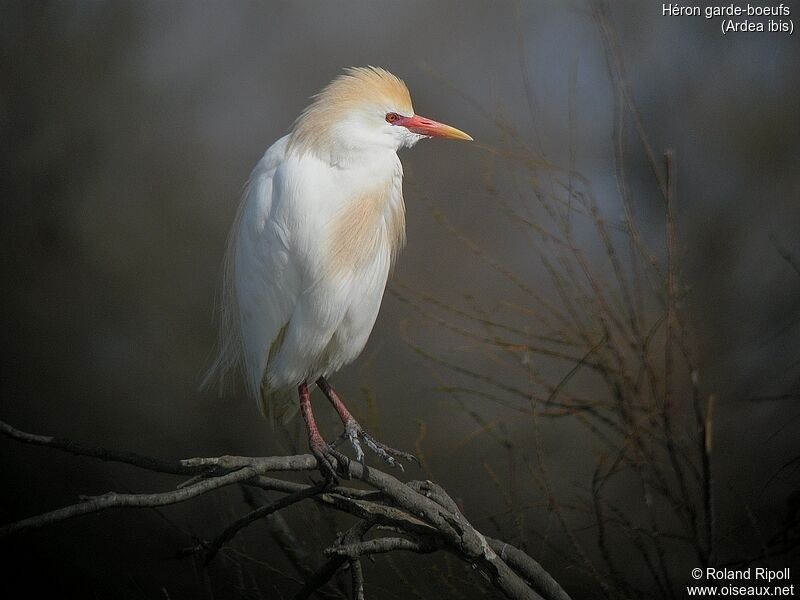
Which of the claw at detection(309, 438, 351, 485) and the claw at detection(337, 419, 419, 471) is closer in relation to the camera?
the claw at detection(309, 438, 351, 485)

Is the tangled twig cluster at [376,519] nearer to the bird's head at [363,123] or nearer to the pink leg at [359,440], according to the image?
the pink leg at [359,440]

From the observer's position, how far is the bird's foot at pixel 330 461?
1242 mm

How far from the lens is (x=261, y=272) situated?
1565 millimetres

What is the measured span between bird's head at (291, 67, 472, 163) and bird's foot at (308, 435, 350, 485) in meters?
0.50

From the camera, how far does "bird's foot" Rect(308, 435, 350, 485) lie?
124 cm

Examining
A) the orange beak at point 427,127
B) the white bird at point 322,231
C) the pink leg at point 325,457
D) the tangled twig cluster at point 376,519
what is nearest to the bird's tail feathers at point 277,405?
the white bird at point 322,231

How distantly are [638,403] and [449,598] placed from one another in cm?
60

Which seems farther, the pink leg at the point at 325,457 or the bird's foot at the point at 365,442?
the bird's foot at the point at 365,442

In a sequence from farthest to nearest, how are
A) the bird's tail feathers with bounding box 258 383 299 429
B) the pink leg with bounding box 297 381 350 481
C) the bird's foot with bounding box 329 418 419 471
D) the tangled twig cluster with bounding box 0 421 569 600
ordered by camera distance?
the bird's tail feathers with bounding box 258 383 299 429
the bird's foot with bounding box 329 418 419 471
the pink leg with bounding box 297 381 350 481
the tangled twig cluster with bounding box 0 421 569 600

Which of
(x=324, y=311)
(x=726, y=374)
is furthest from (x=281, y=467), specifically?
(x=726, y=374)

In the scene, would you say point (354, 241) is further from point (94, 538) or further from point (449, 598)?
point (94, 538)

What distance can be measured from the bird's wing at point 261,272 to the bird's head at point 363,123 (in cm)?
8

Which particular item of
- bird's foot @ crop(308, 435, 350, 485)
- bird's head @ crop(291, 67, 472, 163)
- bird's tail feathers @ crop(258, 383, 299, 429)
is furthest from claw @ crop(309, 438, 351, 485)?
bird's head @ crop(291, 67, 472, 163)

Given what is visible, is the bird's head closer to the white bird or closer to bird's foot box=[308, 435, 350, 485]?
the white bird
